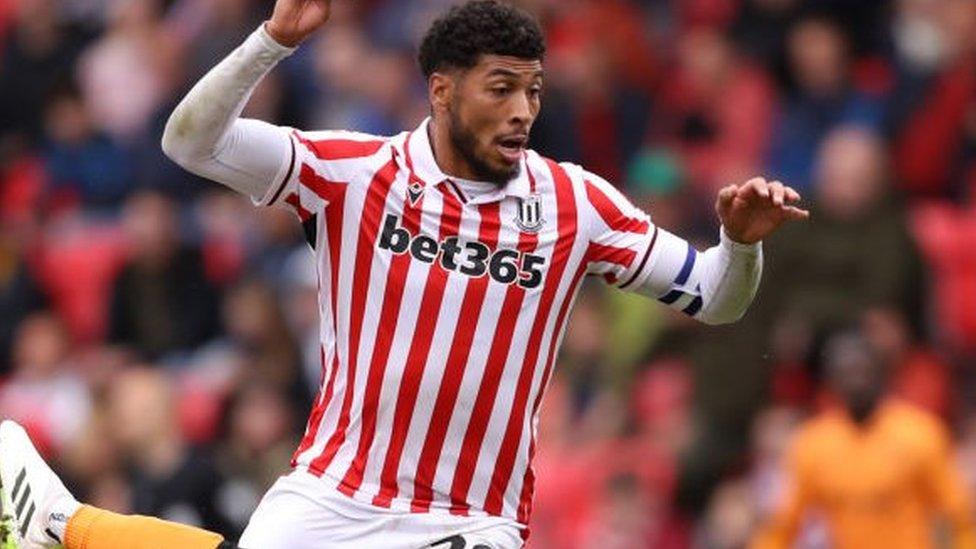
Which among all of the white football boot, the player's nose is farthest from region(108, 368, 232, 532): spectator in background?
the player's nose

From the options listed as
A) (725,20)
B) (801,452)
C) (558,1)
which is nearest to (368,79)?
(558,1)

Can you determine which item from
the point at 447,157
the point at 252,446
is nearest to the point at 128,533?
the point at 447,157

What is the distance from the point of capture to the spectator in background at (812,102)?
47.2 feet

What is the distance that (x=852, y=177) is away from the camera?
44.3 ft

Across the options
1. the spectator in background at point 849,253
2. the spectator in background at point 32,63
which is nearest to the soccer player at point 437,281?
the spectator in background at point 849,253

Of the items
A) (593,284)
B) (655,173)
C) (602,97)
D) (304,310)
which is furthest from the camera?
(602,97)

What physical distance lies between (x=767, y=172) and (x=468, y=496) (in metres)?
6.23

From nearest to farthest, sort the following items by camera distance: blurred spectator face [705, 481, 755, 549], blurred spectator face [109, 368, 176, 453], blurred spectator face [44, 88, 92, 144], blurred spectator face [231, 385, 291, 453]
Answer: blurred spectator face [705, 481, 755, 549] < blurred spectator face [231, 385, 291, 453] < blurred spectator face [109, 368, 176, 453] < blurred spectator face [44, 88, 92, 144]

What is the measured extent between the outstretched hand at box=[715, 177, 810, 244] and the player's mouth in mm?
574

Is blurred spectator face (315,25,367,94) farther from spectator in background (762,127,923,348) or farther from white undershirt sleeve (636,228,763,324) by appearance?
white undershirt sleeve (636,228,763,324)

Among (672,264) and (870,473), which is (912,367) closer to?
(870,473)

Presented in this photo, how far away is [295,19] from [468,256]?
2.71 feet

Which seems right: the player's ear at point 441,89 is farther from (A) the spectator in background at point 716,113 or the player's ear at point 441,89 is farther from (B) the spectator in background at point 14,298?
(B) the spectator in background at point 14,298

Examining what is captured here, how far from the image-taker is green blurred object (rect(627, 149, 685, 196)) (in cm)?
1486
